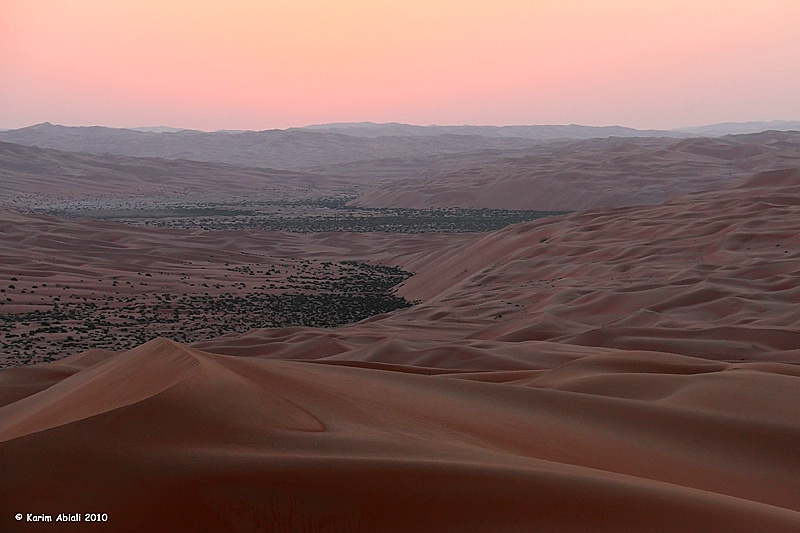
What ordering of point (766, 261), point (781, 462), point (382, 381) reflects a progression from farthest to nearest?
point (766, 261)
point (382, 381)
point (781, 462)

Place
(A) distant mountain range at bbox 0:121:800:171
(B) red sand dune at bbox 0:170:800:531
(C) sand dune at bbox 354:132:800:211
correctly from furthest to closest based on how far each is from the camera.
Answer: (A) distant mountain range at bbox 0:121:800:171
(C) sand dune at bbox 354:132:800:211
(B) red sand dune at bbox 0:170:800:531

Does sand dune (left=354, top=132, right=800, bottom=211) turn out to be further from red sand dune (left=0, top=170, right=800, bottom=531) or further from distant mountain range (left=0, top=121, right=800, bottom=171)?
distant mountain range (left=0, top=121, right=800, bottom=171)

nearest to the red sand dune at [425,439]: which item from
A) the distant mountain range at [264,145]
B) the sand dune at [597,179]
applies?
the sand dune at [597,179]

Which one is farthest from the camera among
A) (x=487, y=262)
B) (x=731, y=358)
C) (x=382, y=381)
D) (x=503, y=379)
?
(x=487, y=262)

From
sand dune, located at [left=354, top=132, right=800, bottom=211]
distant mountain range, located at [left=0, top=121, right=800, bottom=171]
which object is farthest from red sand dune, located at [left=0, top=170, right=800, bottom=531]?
distant mountain range, located at [left=0, top=121, right=800, bottom=171]

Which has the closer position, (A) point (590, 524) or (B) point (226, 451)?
(A) point (590, 524)

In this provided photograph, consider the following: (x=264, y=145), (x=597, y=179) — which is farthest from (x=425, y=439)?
(x=264, y=145)

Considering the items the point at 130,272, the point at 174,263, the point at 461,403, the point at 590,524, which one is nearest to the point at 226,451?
the point at 590,524

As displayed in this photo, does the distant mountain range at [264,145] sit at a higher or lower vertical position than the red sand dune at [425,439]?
higher

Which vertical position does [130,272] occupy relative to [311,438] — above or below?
below

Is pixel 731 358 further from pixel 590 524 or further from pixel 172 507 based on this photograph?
pixel 172 507

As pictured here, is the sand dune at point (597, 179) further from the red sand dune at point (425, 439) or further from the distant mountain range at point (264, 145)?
the distant mountain range at point (264, 145)
